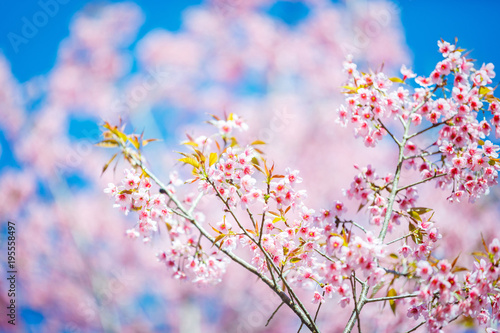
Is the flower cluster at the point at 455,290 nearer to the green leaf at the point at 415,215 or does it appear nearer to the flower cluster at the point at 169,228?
the green leaf at the point at 415,215

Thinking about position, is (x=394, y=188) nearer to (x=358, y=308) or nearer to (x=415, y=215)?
(x=415, y=215)

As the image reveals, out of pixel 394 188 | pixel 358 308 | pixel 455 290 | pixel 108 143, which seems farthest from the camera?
pixel 108 143

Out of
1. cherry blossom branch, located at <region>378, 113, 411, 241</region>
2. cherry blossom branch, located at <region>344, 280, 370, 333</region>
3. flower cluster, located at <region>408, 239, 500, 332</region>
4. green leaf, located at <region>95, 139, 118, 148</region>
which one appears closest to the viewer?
flower cluster, located at <region>408, 239, 500, 332</region>

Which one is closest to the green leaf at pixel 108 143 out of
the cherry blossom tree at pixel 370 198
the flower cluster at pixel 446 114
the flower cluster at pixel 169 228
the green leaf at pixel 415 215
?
the cherry blossom tree at pixel 370 198

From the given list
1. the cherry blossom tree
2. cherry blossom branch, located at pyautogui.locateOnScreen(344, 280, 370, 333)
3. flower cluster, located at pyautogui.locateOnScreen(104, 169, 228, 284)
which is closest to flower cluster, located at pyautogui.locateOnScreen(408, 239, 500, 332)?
Answer: the cherry blossom tree

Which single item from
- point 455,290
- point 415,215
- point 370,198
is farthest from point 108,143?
point 455,290

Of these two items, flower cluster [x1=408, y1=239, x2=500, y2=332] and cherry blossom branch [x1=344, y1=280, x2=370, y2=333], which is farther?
cherry blossom branch [x1=344, y1=280, x2=370, y2=333]

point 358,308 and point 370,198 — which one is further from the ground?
point 370,198

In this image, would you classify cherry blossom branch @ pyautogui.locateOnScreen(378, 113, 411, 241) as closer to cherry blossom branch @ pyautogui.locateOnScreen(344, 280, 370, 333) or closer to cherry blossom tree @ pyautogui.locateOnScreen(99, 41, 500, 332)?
cherry blossom tree @ pyautogui.locateOnScreen(99, 41, 500, 332)

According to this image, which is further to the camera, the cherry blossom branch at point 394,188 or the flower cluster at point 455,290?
the cherry blossom branch at point 394,188

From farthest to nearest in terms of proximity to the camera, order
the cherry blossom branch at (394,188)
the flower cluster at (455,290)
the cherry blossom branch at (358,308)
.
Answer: the cherry blossom branch at (394,188) → the cherry blossom branch at (358,308) → the flower cluster at (455,290)

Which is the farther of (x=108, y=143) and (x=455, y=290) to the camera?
(x=108, y=143)

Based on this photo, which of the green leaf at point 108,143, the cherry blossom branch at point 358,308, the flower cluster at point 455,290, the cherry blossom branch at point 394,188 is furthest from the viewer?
the green leaf at point 108,143

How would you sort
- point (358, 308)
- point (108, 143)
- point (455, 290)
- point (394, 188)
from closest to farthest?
point (455, 290), point (358, 308), point (394, 188), point (108, 143)
